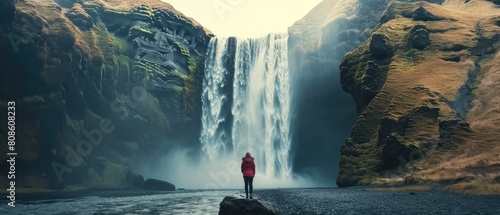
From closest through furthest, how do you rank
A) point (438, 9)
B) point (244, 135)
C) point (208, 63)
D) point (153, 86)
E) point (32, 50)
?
point (32, 50), point (438, 9), point (244, 135), point (153, 86), point (208, 63)

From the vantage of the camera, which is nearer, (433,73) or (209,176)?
(433,73)

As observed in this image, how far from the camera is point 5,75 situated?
7450cm

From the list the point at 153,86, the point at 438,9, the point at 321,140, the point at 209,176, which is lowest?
the point at 209,176

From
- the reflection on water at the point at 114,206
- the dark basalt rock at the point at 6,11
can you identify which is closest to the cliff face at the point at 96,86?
the dark basalt rock at the point at 6,11

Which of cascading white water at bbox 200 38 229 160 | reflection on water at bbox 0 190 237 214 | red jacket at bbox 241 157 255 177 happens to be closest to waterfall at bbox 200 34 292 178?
cascading white water at bbox 200 38 229 160

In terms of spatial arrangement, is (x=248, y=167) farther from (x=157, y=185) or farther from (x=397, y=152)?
(x=157, y=185)

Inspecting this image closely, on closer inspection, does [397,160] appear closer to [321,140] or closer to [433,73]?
[433,73]

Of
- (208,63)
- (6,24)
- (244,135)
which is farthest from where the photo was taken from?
(208,63)

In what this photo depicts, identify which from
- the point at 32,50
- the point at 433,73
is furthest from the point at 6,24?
the point at 433,73

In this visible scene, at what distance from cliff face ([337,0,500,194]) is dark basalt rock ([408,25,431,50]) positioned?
18 cm

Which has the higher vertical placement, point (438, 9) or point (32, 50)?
point (438, 9)

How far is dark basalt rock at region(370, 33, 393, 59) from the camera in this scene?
71625mm

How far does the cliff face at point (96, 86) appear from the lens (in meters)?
76.7

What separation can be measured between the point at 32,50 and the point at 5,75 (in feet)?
22.7
